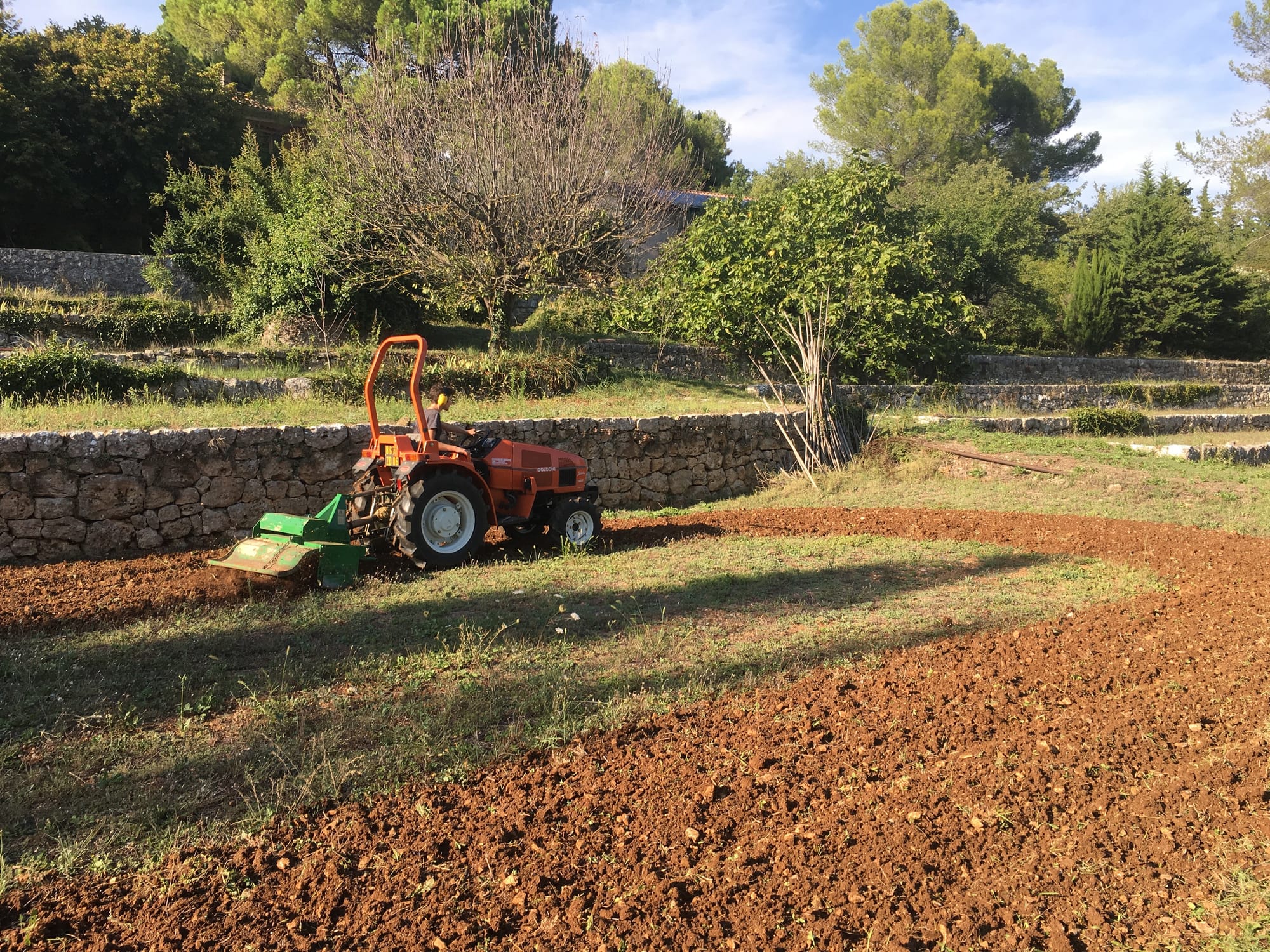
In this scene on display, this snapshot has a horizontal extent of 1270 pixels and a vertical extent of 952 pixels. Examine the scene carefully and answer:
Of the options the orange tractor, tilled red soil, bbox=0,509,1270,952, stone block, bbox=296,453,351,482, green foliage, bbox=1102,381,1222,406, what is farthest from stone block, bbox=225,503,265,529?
green foliage, bbox=1102,381,1222,406

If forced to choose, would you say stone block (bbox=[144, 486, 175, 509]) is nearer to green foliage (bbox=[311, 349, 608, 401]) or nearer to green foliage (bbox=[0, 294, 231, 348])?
green foliage (bbox=[311, 349, 608, 401])

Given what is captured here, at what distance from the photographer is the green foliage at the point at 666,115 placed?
754 inches

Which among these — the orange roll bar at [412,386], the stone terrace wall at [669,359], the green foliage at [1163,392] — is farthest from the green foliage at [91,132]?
the green foliage at [1163,392]

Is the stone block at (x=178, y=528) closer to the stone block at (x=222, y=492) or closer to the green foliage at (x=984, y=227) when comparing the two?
the stone block at (x=222, y=492)

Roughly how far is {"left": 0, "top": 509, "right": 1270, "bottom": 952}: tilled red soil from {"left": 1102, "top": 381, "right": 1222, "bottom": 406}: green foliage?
1941cm

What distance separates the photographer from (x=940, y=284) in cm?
2241

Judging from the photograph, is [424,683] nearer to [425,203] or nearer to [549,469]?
[549,469]

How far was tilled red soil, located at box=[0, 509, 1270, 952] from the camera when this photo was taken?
2.67 m

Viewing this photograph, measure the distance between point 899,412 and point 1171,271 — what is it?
17831 mm

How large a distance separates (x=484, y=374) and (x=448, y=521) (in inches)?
282

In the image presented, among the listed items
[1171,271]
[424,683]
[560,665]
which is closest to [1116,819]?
[560,665]

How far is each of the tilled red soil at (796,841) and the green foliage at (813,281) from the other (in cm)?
978

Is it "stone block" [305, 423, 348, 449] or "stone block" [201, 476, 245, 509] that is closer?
"stone block" [201, 476, 245, 509]

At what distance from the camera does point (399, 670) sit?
15.6 ft
